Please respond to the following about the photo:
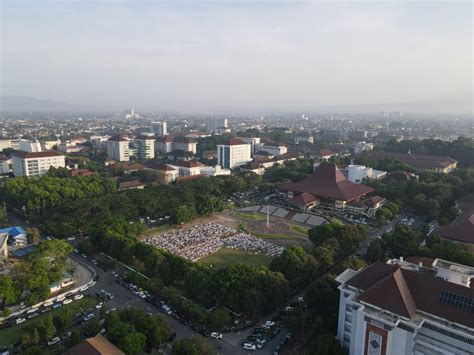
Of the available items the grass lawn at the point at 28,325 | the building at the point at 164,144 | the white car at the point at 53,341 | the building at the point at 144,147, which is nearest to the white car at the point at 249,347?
the white car at the point at 53,341

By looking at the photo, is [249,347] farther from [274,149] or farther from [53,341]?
[274,149]

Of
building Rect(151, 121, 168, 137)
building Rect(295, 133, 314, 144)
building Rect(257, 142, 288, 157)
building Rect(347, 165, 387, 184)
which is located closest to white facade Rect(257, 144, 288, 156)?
building Rect(257, 142, 288, 157)

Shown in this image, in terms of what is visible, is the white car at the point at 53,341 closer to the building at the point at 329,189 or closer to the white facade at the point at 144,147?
the building at the point at 329,189

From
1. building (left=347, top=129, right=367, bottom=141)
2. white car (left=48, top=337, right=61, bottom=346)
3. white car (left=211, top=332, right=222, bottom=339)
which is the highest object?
building (left=347, top=129, right=367, bottom=141)

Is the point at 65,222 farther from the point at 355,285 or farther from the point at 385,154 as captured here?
the point at 385,154

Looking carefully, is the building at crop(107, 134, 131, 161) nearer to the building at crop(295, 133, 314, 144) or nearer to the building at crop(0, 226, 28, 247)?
the building at crop(0, 226, 28, 247)
